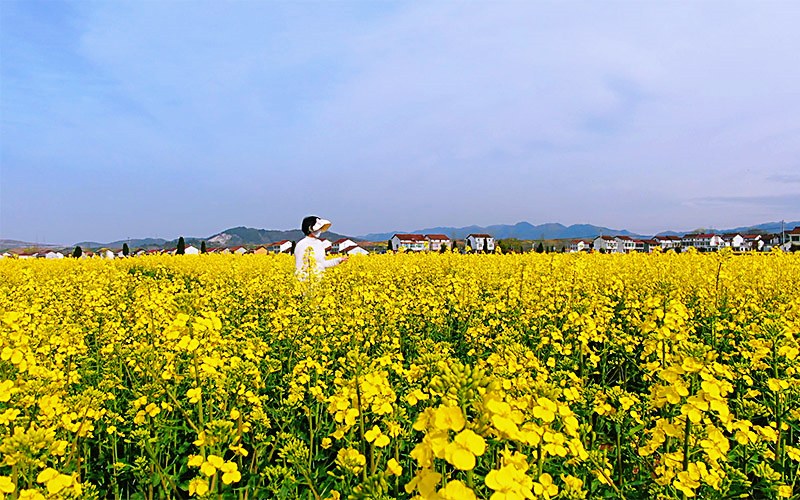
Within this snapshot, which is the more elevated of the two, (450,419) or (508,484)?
(450,419)

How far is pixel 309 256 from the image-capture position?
8219 mm

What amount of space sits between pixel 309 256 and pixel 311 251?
159mm

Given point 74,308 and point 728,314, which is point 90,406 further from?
point 728,314

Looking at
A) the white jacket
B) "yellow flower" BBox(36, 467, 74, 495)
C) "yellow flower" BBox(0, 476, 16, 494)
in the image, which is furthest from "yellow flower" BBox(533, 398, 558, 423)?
the white jacket

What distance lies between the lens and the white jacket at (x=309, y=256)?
8.10 meters

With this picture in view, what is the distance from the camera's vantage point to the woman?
318 inches

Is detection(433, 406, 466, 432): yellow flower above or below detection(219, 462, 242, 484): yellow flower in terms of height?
above

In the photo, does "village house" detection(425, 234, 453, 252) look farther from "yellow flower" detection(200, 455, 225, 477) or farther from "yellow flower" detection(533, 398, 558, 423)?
"yellow flower" detection(533, 398, 558, 423)

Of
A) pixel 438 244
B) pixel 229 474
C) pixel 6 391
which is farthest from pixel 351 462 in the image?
pixel 438 244

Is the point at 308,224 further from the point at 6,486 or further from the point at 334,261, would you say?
the point at 6,486

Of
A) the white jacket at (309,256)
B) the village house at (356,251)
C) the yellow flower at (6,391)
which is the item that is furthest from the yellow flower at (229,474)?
the village house at (356,251)

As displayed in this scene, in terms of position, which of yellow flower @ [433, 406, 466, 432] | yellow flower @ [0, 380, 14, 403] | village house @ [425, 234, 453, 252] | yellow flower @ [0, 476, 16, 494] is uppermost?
village house @ [425, 234, 453, 252]

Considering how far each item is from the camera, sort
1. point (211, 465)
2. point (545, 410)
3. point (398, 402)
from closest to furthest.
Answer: point (545, 410) < point (211, 465) < point (398, 402)

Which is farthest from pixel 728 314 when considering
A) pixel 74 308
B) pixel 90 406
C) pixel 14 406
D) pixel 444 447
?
pixel 74 308
